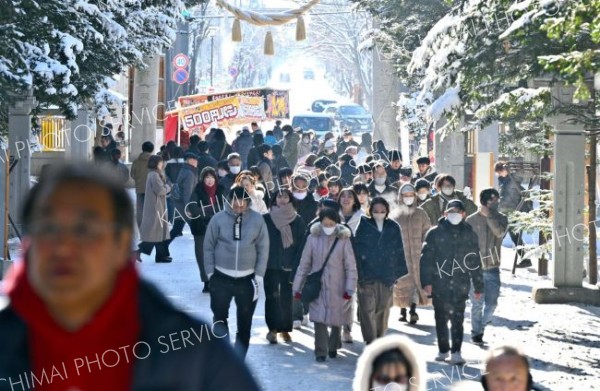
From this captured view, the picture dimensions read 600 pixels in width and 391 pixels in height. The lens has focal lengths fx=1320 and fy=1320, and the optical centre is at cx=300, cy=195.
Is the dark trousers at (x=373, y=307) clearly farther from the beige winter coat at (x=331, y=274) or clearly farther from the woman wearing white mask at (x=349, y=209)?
the woman wearing white mask at (x=349, y=209)

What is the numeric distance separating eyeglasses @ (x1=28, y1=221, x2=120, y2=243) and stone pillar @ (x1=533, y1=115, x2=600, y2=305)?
14.2 m

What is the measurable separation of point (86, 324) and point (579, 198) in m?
14.6

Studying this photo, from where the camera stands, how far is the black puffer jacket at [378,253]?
12.5 m

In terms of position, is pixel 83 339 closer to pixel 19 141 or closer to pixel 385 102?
pixel 19 141

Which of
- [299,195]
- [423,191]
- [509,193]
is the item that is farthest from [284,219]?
[509,193]

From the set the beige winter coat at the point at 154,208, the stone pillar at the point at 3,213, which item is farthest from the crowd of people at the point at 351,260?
the beige winter coat at the point at 154,208

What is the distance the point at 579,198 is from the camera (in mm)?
16281

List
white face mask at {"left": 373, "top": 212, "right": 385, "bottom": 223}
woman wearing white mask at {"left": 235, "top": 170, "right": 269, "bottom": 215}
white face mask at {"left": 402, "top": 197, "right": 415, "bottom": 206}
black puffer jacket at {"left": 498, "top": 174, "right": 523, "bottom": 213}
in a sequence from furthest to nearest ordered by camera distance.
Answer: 1. black puffer jacket at {"left": 498, "top": 174, "right": 523, "bottom": 213}
2. woman wearing white mask at {"left": 235, "top": 170, "right": 269, "bottom": 215}
3. white face mask at {"left": 402, "top": 197, "right": 415, "bottom": 206}
4. white face mask at {"left": 373, "top": 212, "right": 385, "bottom": 223}

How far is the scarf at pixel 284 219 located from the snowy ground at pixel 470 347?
A: 1068 mm

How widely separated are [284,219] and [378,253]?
1.26 metres

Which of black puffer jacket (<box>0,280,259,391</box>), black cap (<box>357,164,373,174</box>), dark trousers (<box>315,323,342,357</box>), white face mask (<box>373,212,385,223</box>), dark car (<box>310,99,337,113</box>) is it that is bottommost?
dark trousers (<box>315,323,342,357</box>)

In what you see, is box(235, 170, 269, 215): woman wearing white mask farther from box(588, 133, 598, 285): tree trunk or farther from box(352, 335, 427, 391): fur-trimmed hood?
box(352, 335, 427, 391): fur-trimmed hood

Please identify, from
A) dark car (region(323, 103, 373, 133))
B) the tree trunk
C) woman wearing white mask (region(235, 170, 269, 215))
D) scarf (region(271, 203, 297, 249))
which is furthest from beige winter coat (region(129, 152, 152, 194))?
dark car (region(323, 103, 373, 133))

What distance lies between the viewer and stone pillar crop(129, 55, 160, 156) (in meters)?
38.2
